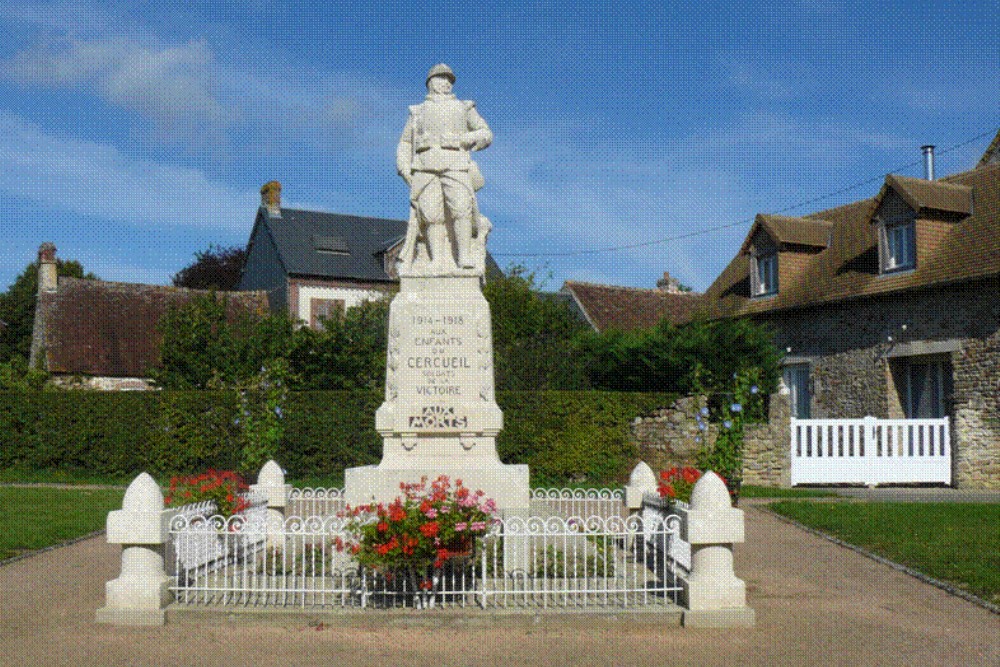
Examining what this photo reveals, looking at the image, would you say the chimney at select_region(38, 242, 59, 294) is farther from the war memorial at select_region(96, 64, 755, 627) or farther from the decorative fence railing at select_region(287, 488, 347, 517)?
the war memorial at select_region(96, 64, 755, 627)

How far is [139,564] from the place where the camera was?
7.39 m

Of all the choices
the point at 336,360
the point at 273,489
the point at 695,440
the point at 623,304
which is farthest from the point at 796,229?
the point at 273,489

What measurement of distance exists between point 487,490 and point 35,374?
21.9 meters

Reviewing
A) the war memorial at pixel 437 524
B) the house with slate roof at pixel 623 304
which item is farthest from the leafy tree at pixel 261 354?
the house with slate roof at pixel 623 304

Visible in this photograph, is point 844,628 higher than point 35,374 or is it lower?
lower

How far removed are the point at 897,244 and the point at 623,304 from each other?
16129 millimetres

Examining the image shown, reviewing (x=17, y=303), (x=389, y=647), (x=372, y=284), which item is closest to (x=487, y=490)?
(x=389, y=647)

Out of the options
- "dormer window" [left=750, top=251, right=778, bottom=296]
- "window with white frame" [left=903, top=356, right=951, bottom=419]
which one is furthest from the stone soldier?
"dormer window" [left=750, top=251, right=778, bottom=296]

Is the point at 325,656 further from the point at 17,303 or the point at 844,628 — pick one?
the point at 17,303

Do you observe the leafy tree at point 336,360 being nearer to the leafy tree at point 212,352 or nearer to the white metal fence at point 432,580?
the leafy tree at point 212,352

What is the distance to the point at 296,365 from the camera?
916 inches

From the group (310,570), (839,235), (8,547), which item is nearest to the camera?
(310,570)

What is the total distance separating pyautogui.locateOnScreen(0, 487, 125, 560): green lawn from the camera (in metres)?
11.5

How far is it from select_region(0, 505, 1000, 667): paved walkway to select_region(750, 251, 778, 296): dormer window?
60.4 ft
